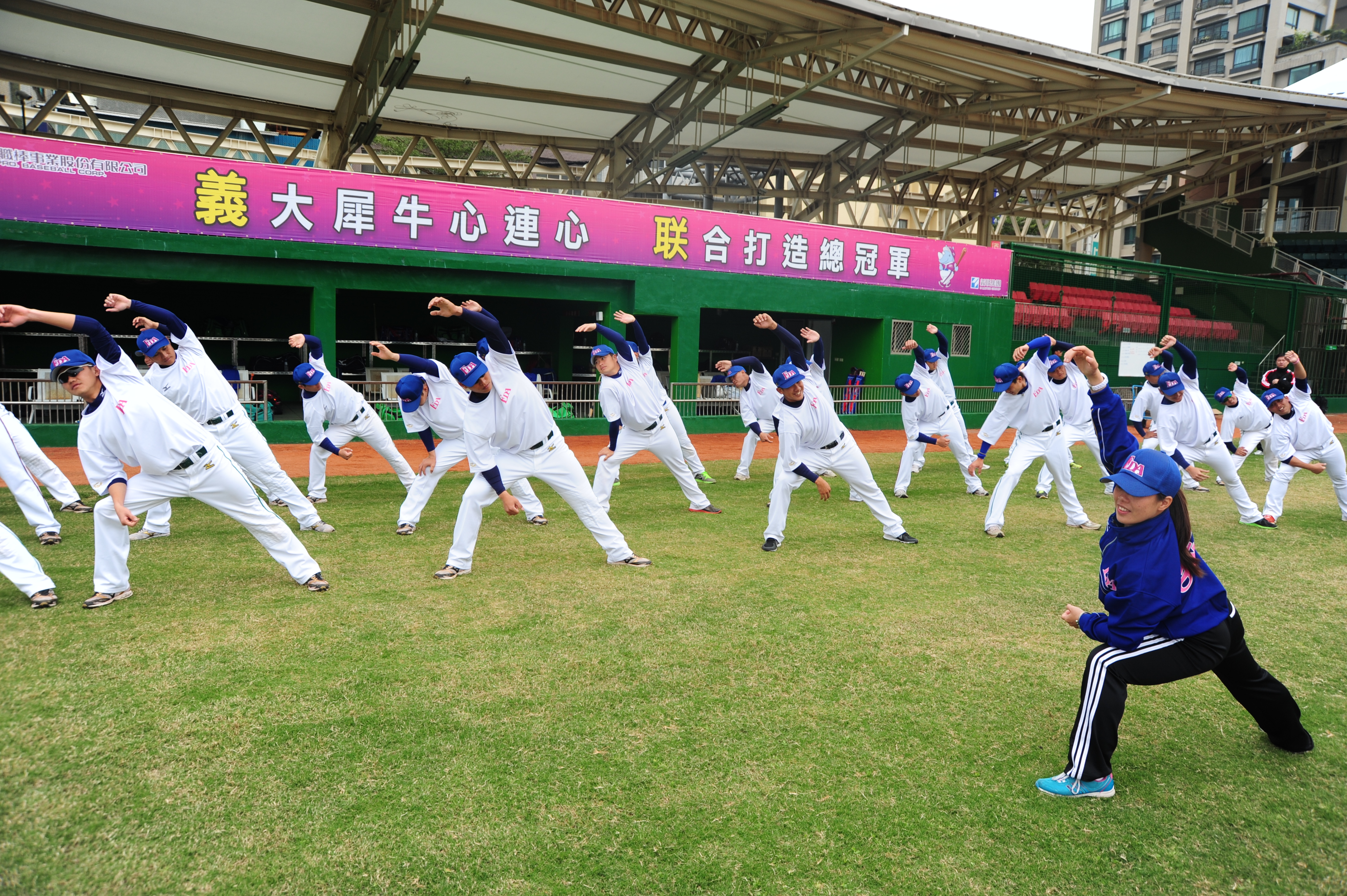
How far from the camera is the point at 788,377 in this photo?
316 inches

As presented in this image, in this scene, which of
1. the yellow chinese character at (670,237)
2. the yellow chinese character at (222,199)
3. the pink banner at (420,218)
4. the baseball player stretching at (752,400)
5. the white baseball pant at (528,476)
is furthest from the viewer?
the yellow chinese character at (670,237)

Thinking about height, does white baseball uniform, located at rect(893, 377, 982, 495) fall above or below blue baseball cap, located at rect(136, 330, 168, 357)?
below

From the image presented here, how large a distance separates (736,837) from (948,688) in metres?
2.12

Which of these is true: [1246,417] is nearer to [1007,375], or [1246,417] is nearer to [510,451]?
[1007,375]

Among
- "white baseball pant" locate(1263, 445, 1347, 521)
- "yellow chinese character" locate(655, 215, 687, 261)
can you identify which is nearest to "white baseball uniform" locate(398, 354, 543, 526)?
"white baseball pant" locate(1263, 445, 1347, 521)

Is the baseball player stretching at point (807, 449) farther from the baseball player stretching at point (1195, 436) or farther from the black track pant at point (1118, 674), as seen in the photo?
the black track pant at point (1118, 674)

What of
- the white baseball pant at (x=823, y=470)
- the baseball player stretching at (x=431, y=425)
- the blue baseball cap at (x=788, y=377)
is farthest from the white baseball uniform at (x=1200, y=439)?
the baseball player stretching at (x=431, y=425)

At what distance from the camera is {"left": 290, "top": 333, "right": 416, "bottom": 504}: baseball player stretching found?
10078 mm

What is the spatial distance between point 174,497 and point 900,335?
20.4 m

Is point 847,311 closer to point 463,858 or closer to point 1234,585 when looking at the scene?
point 1234,585

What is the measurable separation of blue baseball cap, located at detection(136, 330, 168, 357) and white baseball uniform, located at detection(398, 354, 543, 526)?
8.01ft

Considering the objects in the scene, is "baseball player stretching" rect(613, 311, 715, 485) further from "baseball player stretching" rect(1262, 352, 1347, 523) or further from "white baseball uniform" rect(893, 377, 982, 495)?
"baseball player stretching" rect(1262, 352, 1347, 523)

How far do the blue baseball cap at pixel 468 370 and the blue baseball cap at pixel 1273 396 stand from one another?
32.3 ft

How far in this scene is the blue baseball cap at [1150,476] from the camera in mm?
3592
